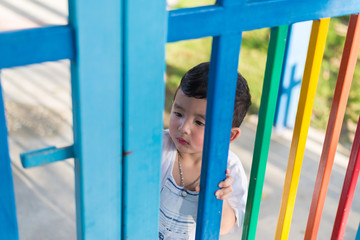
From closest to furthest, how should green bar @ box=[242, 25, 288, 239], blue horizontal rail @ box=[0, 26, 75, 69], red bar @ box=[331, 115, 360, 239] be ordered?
1. blue horizontal rail @ box=[0, 26, 75, 69]
2. green bar @ box=[242, 25, 288, 239]
3. red bar @ box=[331, 115, 360, 239]

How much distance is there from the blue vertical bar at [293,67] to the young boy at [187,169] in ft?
4.60

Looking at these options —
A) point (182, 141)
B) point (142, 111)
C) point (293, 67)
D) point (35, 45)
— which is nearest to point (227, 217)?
point (182, 141)

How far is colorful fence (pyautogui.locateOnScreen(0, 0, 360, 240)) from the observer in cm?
70

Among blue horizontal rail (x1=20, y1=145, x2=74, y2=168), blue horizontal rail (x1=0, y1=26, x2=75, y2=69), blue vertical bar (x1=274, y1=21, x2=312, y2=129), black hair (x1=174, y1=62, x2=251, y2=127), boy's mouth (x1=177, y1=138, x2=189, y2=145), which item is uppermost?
blue horizontal rail (x1=0, y1=26, x2=75, y2=69)

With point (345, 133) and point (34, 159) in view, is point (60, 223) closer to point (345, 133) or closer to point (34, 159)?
point (34, 159)

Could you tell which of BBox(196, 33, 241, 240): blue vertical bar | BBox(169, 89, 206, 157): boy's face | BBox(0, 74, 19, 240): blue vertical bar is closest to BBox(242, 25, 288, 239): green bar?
BBox(196, 33, 241, 240): blue vertical bar

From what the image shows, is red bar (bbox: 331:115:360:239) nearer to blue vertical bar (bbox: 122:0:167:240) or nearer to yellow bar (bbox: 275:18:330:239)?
yellow bar (bbox: 275:18:330:239)

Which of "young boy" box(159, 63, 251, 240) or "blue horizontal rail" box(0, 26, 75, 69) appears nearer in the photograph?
"blue horizontal rail" box(0, 26, 75, 69)

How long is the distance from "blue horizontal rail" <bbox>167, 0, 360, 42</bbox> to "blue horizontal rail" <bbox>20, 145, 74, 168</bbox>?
26 cm

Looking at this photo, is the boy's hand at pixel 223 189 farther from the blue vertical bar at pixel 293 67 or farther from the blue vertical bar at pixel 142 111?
the blue vertical bar at pixel 293 67

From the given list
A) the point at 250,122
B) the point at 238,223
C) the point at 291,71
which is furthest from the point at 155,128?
the point at 250,122

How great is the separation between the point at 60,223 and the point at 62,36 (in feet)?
5.69

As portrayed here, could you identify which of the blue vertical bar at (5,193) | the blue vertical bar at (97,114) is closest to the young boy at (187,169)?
the blue vertical bar at (97,114)

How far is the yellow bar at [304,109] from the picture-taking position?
1.01 meters
